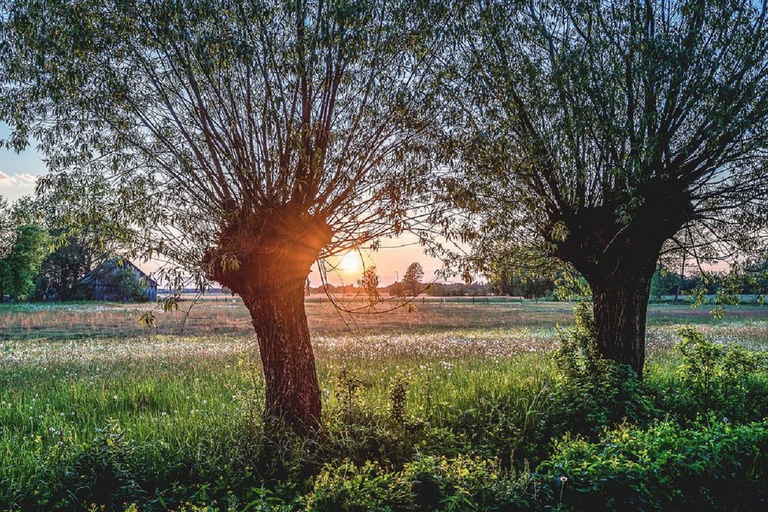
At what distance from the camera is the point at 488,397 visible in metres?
9.24

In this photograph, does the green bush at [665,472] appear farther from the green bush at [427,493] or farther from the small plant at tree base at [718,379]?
the small plant at tree base at [718,379]

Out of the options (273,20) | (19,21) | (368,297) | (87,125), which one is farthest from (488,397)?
(19,21)

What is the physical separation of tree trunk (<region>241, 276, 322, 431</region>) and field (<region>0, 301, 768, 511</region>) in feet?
1.09

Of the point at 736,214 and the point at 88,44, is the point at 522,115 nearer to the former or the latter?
the point at 736,214

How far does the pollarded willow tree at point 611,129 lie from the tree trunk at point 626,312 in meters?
0.02

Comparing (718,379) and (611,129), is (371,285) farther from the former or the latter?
(718,379)

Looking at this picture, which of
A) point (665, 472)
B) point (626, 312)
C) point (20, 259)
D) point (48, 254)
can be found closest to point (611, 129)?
point (626, 312)

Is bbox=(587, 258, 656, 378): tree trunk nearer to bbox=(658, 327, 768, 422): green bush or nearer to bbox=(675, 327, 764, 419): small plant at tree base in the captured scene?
bbox=(658, 327, 768, 422): green bush

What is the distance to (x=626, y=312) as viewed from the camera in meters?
10.1

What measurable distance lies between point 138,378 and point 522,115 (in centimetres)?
1086

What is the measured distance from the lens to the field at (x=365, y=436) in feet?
15.6

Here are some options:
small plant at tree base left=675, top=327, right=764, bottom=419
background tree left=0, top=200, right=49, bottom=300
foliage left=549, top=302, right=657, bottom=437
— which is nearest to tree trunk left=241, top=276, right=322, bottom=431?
foliage left=549, top=302, right=657, bottom=437

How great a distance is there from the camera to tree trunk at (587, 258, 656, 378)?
10.0 m

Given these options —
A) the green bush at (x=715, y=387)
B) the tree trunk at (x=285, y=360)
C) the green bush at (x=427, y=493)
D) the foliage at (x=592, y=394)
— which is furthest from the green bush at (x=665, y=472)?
the tree trunk at (x=285, y=360)
